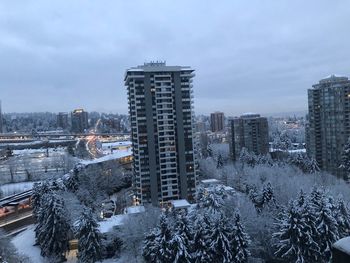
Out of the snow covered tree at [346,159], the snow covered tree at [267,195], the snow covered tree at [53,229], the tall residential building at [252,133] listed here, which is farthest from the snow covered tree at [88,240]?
the tall residential building at [252,133]

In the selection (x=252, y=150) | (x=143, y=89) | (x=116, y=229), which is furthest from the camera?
(x=252, y=150)

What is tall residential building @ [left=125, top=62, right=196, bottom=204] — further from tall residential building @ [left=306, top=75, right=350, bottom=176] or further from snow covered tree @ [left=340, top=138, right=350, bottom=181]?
tall residential building @ [left=306, top=75, right=350, bottom=176]

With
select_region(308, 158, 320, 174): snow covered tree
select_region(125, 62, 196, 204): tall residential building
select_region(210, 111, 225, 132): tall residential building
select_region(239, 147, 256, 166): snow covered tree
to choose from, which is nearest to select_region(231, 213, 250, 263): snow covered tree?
select_region(125, 62, 196, 204): tall residential building

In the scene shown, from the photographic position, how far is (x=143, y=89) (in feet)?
102

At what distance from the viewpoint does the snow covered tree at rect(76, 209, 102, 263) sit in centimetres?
1875

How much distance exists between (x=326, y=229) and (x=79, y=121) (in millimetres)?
115396

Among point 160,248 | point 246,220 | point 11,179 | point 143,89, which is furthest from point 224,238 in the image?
point 11,179

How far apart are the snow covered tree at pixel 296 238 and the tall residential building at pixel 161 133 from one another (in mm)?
15388

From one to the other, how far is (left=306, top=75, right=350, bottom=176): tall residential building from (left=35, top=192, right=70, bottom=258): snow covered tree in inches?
1101

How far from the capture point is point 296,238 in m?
16.5

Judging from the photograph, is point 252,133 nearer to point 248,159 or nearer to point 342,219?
point 248,159

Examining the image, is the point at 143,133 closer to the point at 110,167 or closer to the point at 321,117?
the point at 110,167

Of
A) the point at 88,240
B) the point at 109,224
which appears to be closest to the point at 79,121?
the point at 109,224

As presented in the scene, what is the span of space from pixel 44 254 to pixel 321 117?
102ft
